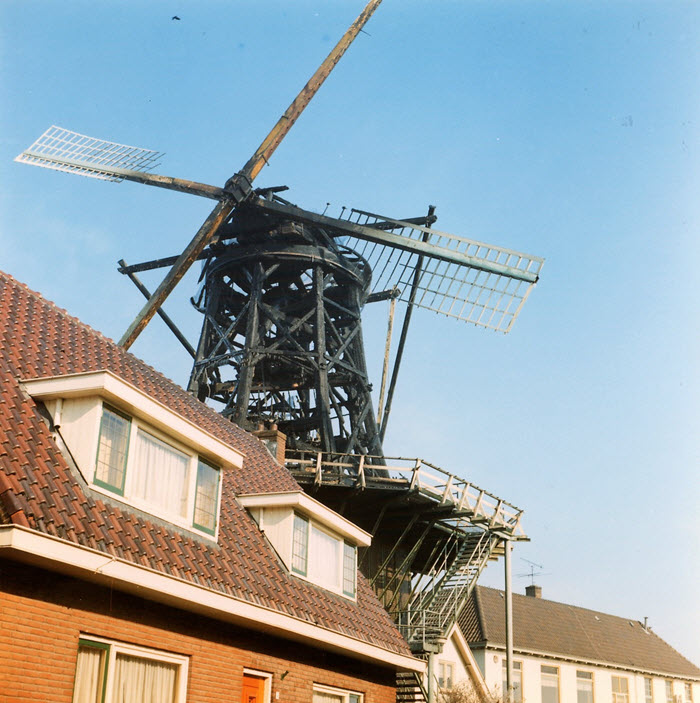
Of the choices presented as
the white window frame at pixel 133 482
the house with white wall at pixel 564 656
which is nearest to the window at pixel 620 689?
the house with white wall at pixel 564 656

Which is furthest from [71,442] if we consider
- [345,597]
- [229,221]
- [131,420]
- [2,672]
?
[229,221]

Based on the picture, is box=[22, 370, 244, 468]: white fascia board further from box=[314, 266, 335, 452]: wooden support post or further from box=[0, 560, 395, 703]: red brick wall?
box=[314, 266, 335, 452]: wooden support post

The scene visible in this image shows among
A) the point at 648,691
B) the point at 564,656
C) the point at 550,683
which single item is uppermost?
the point at 564,656

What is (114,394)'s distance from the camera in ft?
33.2

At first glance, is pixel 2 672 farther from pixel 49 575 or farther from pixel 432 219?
pixel 432 219

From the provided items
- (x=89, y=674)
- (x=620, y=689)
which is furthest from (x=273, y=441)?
(x=620, y=689)

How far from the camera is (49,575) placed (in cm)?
888

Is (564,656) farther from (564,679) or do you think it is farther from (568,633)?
(568,633)

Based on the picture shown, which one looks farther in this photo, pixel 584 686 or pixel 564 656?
pixel 584 686

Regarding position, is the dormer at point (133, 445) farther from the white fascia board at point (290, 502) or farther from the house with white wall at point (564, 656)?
the house with white wall at point (564, 656)

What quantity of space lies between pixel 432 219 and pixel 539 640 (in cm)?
1843

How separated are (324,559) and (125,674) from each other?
5828 millimetres

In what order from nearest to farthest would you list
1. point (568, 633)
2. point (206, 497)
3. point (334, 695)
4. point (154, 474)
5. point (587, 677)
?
point (154, 474), point (206, 497), point (334, 695), point (587, 677), point (568, 633)

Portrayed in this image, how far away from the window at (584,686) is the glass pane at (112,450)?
3394 cm
